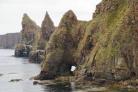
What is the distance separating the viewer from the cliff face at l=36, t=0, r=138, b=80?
142750mm

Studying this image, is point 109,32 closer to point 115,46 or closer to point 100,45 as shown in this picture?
point 100,45

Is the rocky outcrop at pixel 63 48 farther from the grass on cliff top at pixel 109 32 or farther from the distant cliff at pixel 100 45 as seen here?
the grass on cliff top at pixel 109 32

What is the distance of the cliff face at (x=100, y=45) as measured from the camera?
5620 inches

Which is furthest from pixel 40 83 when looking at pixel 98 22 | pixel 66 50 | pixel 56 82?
pixel 98 22

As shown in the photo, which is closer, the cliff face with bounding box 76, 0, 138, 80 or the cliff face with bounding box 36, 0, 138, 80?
the cliff face with bounding box 76, 0, 138, 80

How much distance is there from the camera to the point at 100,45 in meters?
152

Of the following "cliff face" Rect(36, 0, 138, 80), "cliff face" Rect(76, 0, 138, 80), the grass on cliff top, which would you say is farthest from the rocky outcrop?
the grass on cliff top

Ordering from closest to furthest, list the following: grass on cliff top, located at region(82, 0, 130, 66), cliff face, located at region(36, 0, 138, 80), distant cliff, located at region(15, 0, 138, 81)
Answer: distant cliff, located at region(15, 0, 138, 81) → cliff face, located at region(36, 0, 138, 80) → grass on cliff top, located at region(82, 0, 130, 66)

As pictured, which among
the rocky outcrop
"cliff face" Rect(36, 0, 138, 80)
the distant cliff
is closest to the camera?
the distant cliff

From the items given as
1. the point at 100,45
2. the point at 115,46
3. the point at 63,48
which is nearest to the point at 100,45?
the point at 100,45

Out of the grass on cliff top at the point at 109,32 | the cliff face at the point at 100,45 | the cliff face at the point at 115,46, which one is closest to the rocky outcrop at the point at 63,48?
the cliff face at the point at 100,45

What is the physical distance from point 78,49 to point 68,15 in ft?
52.7

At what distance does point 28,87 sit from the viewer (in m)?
150

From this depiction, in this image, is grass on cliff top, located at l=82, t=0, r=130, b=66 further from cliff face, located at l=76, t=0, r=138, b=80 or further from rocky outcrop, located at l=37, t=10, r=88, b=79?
rocky outcrop, located at l=37, t=10, r=88, b=79
